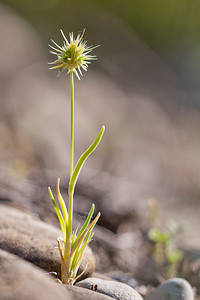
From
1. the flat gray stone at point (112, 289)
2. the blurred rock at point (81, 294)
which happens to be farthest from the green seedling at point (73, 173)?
the blurred rock at point (81, 294)

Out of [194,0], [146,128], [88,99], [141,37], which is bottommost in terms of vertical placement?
[146,128]

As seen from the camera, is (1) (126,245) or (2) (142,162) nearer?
(1) (126,245)

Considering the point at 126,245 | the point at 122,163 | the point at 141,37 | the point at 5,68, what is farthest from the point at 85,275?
the point at 141,37

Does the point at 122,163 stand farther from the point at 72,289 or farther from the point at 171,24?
the point at 171,24

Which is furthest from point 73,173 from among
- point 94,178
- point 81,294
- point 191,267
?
point 94,178

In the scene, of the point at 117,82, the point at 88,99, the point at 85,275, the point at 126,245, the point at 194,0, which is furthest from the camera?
the point at 194,0

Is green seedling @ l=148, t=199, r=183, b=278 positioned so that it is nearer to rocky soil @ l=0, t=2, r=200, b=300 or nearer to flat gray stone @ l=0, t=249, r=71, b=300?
rocky soil @ l=0, t=2, r=200, b=300
